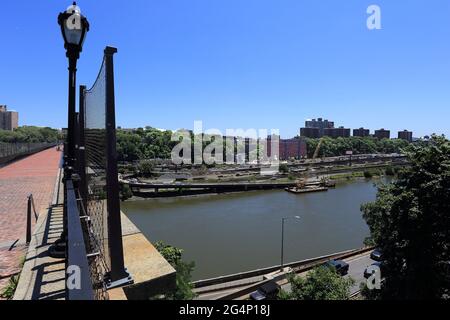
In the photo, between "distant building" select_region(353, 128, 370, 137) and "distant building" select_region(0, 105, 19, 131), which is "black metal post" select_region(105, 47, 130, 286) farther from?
"distant building" select_region(353, 128, 370, 137)

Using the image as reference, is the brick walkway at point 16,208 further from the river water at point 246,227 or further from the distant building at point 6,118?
the distant building at point 6,118

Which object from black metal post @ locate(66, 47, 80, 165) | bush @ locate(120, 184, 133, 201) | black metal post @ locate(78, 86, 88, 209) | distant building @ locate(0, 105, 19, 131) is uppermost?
distant building @ locate(0, 105, 19, 131)

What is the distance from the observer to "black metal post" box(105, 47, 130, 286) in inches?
96.0

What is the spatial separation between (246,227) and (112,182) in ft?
80.1

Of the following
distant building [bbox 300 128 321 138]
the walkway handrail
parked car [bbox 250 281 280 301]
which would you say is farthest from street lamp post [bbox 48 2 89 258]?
distant building [bbox 300 128 321 138]

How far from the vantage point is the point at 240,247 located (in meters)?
20.8

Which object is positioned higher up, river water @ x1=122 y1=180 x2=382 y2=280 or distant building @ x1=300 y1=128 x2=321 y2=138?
distant building @ x1=300 y1=128 x2=321 y2=138

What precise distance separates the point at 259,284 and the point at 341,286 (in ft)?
15.3

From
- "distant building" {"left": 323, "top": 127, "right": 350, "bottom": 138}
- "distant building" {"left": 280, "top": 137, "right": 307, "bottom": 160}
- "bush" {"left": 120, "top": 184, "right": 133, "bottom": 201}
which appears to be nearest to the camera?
"bush" {"left": 120, "top": 184, "right": 133, "bottom": 201}

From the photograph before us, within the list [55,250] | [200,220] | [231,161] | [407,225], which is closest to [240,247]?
[200,220]

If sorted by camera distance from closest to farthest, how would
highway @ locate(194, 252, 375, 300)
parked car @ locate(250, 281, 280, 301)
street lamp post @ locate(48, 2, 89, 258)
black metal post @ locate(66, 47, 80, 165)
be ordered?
street lamp post @ locate(48, 2, 89, 258) < black metal post @ locate(66, 47, 80, 165) < parked car @ locate(250, 281, 280, 301) < highway @ locate(194, 252, 375, 300)

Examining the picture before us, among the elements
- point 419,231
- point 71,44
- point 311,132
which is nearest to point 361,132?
point 311,132

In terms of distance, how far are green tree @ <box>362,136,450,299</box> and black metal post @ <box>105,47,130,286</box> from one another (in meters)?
8.94

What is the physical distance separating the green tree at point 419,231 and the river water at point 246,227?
357 inches
